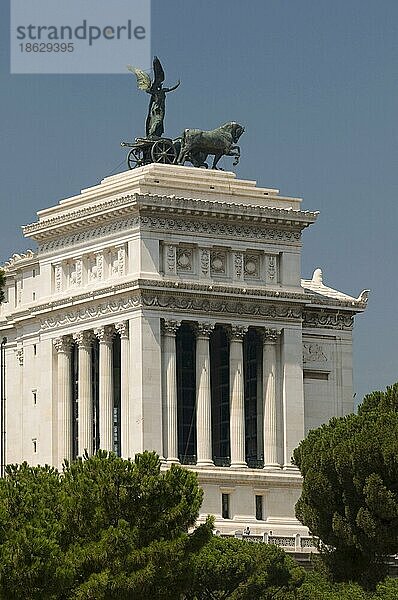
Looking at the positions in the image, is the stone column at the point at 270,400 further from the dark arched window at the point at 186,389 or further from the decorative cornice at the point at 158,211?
the decorative cornice at the point at 158,211

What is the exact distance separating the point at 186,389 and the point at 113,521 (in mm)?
44998

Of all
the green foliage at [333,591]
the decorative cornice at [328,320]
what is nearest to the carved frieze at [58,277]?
the decorative cornice at [328,320]

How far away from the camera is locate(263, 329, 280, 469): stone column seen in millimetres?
136500

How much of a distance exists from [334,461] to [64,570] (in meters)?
21.3

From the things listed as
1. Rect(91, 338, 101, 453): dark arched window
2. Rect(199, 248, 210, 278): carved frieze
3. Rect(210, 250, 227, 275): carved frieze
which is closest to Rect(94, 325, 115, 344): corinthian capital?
Rect(91, 338, 101, 453): dark arched window

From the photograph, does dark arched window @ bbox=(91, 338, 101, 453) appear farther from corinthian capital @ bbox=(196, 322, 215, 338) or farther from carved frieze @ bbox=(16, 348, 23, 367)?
carved frieze @ bbox=(16, 348, 23, 367)

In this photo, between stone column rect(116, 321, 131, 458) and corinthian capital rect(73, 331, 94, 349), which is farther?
corinthian capital rect(73, 331, 94, 349)

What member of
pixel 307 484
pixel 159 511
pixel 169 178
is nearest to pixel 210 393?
pixel 169 178

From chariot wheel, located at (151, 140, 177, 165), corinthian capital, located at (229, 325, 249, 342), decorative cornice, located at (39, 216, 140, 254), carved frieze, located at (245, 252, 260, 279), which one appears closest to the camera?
decorative cornice, located at (39, 216, 140, 254)

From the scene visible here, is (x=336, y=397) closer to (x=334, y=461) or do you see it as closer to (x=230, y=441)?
(x=230, y=441)

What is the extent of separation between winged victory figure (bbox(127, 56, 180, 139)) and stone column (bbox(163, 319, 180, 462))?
13791mm

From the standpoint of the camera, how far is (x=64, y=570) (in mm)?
87750

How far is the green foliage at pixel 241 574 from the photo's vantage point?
109m

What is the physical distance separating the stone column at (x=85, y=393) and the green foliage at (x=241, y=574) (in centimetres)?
2345
